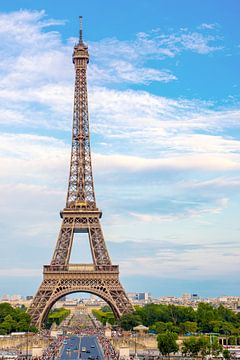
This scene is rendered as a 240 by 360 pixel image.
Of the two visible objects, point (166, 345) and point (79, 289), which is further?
point (79, 289)

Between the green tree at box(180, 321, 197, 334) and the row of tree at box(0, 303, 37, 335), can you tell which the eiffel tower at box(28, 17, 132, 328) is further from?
the green tree at box(180, 321, 197, 334)

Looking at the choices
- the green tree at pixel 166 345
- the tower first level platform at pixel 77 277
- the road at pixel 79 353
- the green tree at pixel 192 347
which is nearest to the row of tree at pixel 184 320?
the tower first level platform at pixel 77 277

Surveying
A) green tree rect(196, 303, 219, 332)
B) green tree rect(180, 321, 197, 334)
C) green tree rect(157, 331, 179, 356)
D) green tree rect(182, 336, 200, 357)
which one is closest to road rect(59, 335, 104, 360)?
green tree rect(157, 331, 179, 356)

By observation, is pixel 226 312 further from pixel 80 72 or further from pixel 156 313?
pixel 80 72

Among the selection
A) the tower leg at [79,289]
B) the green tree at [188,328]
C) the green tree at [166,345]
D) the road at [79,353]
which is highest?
the tower leg at [79,289]

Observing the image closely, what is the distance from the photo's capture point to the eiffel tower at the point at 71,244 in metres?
80.8

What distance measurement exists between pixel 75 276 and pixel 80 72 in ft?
93.4

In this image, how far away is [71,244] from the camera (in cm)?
8269

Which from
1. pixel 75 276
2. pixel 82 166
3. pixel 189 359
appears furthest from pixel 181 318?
pixel 189 359

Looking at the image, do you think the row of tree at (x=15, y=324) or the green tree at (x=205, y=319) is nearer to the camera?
the row of tree at (x=15, y=324)

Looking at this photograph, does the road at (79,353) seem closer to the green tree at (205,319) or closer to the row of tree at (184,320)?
the row of tree at (184,320)

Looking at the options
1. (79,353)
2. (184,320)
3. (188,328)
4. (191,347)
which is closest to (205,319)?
(184,320)

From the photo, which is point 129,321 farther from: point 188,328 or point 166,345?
point 166,345

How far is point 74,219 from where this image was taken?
3285 inches
